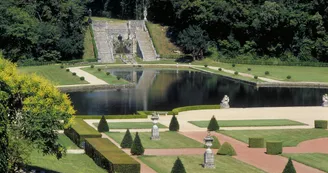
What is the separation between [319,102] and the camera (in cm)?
7800

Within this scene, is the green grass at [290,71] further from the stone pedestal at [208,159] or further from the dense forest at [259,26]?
the stone pedestal at [208,159]

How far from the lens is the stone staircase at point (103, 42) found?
409 ft

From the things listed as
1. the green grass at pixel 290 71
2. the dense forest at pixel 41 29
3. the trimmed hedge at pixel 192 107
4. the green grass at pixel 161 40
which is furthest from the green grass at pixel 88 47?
the trimmed hedge at pixel 192 107

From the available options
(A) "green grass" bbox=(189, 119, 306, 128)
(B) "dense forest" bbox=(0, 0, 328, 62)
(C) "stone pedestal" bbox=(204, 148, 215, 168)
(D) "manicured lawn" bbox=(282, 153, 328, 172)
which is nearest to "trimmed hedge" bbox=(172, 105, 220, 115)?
(A) "green grass" bbox=(189, 119, 306, 128)

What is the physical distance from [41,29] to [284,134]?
2749 inches

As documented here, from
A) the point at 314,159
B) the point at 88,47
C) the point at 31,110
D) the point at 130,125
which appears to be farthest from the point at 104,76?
the point at 31,110

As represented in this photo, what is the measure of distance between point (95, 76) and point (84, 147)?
53097 mm

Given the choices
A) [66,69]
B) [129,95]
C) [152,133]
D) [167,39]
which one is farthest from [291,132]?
[167,39]

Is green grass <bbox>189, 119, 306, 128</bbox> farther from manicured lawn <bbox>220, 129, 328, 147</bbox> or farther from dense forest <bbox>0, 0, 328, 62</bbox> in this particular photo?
dense forest <bbox>0, 0, 328, 62</bbox>

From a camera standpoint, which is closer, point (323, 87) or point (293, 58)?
point (323, 87)

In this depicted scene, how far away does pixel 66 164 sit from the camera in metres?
40.2

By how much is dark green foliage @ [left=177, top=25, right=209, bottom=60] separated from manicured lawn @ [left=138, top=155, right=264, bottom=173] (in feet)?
263

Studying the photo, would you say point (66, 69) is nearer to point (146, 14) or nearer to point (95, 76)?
point (95, 76)

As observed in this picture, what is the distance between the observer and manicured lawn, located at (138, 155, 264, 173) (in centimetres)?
4128
